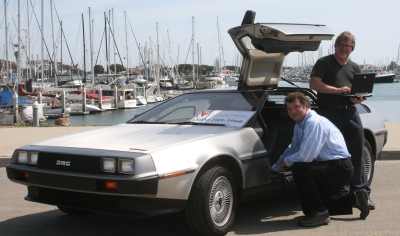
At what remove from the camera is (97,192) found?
483 cm

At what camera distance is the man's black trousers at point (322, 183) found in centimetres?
561

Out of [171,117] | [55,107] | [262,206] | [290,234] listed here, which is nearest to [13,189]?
[171,117]

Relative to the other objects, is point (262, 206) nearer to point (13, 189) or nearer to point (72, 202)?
point (72, 202)

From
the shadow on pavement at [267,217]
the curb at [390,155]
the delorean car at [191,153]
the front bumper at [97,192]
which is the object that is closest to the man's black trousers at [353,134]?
the delorean car at [191,153]

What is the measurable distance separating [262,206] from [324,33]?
2033 millimetres

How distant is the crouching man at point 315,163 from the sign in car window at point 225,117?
18.5 inches

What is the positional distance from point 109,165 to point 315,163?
6.50 feet

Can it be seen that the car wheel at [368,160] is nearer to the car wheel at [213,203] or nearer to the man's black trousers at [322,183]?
the man's black trousers at [322,183]

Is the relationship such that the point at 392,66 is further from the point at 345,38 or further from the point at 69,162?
the point at 69,162

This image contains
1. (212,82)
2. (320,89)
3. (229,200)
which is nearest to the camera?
(229,200)

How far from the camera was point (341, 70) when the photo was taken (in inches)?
245

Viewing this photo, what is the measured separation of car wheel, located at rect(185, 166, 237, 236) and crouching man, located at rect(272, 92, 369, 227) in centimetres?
66

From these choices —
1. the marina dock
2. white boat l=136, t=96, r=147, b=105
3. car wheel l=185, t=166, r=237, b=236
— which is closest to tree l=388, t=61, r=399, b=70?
white boat l=136, t=96, r=147, b=105

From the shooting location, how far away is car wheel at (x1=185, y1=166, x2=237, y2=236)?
196 inches
